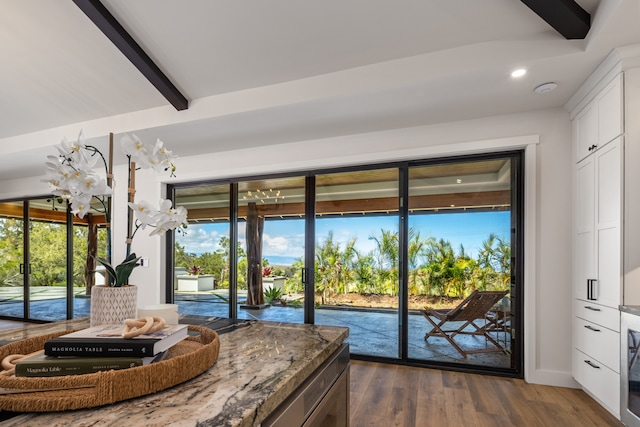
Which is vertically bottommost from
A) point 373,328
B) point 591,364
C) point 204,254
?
point 373,328

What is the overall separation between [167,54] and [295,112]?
3.89 feet

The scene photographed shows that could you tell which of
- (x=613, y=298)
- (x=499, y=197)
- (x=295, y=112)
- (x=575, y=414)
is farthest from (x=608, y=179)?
(x=295, y=112)

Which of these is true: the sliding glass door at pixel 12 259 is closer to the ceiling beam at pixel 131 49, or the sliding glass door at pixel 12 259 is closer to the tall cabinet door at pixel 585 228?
the ceiling beam at pixel 131 49

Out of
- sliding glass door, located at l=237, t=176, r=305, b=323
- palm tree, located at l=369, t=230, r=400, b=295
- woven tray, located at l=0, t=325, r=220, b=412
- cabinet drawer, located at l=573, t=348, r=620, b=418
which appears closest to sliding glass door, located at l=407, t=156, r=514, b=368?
palm tree, located at l=369, t=230, r=400, b=295

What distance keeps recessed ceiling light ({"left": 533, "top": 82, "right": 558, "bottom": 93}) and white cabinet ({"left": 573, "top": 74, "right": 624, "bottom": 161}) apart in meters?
0.30

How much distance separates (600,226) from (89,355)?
10.2 feet

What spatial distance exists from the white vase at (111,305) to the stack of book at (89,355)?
0.39m

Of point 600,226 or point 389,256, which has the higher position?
point 600,226

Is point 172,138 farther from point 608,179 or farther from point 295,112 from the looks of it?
point 608,179

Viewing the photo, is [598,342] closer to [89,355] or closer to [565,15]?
[565,15]

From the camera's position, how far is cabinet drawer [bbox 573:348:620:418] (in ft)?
7.72

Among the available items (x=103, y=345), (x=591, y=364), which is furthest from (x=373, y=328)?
(x=103, y=345)

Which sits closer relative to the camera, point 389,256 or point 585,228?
point 585,228

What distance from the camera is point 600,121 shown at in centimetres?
258
